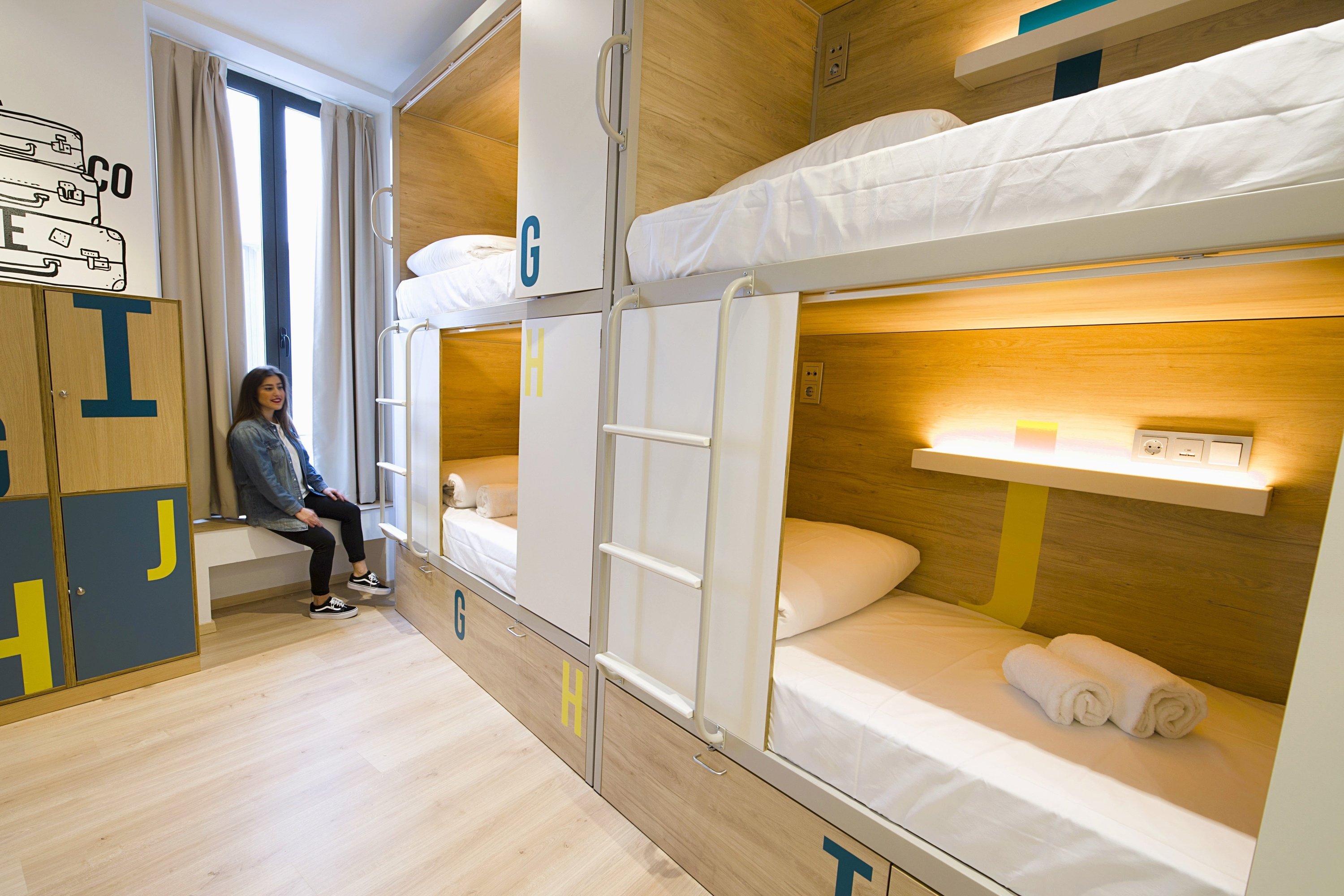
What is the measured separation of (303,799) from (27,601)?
1.34 metres

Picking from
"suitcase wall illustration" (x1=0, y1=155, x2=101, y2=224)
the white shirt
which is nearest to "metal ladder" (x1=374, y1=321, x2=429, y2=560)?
the white shirt

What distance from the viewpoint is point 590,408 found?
1852mm

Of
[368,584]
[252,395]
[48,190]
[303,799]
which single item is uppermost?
[48,190]

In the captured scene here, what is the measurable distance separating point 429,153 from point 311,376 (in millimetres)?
1509

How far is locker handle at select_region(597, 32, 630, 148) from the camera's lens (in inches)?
59.6

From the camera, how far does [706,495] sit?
4.73ft

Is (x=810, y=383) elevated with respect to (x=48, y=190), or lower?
lower

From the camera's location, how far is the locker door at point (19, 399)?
79.0 inches

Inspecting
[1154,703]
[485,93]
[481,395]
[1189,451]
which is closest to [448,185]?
[485,93]

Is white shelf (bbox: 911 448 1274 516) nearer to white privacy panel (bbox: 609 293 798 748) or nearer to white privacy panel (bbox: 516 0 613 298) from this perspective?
white privacy panel (bbox: 609 293 798 748)

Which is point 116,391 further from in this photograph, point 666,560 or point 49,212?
point 666,560

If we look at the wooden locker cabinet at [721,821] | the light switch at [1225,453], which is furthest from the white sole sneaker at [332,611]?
the light switch at [1225,453]

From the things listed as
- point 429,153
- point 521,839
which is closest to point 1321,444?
point 521,839

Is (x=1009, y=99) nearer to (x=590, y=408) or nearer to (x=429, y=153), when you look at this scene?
(x=590, y=408)
